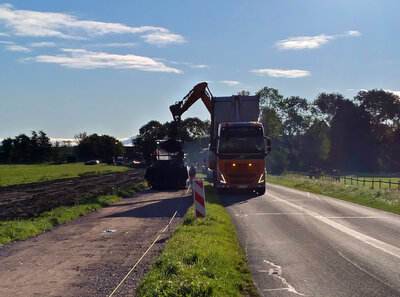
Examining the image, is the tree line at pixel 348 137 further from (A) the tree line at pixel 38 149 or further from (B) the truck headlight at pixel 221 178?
(B) the truck headlight at pixel 221 178

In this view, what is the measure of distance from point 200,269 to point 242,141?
72.8 feet

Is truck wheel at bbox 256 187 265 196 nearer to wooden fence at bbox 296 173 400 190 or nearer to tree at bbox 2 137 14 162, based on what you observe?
wooden fence at bbox 296 173 400 190

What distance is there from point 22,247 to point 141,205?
40.9ft

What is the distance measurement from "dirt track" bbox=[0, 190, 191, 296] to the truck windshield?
11906mm

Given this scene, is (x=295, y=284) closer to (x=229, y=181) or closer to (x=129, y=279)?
(x=129, y=279)

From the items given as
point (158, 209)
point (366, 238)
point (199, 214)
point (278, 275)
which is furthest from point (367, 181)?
point (278, 275)

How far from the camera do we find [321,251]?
12.6 metres

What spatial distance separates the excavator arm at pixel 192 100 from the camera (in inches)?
1487

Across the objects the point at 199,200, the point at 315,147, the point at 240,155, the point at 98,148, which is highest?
the point at 98,148

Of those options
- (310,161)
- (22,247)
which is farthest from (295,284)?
(310,161)

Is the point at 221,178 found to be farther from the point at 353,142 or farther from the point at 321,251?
the point at 353,142

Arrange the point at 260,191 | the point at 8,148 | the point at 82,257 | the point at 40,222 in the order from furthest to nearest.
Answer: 1. the point at 8,148
2. the point at 260,191
3. the point at 40,222
4. the point at 82,257

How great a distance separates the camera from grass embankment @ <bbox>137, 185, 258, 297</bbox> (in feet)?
26.0

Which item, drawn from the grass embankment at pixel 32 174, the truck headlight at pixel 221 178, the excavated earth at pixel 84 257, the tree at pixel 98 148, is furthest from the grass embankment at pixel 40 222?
the tree at pixel 98 148
